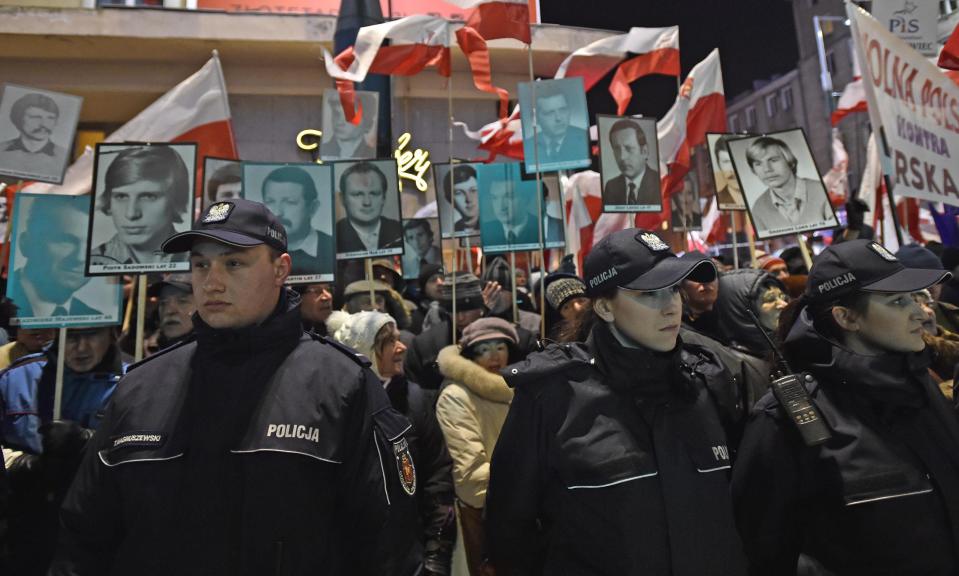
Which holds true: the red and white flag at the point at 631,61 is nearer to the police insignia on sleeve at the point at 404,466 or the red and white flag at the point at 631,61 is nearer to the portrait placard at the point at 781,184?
the portrait placard at the point at 781,184

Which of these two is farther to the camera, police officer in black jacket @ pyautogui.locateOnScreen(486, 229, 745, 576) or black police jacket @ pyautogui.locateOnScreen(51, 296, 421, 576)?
police officer in black jacket @ pyautogui.locateOnScreen(486, 229, 745, 576)

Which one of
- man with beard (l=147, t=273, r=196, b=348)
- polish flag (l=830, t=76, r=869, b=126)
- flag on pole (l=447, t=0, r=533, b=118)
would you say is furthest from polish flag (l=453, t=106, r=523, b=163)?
man with beard (l=147, t=273, r=196, b=348)

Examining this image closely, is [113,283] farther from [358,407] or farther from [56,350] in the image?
[358,407]

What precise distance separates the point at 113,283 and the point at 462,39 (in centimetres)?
360

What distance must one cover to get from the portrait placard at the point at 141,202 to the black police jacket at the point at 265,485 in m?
2.11

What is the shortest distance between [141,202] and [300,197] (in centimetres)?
115

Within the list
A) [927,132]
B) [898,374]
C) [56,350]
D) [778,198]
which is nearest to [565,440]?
[898,374]

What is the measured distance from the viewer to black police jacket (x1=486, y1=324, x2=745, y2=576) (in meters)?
2.02

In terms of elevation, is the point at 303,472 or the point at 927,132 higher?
the point at 927,132

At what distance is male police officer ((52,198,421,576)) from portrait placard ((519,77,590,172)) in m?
4.29

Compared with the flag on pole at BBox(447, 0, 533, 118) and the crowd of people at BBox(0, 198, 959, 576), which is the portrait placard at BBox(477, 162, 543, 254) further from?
the crowd of people at BBox(0, 198, 959, 576)

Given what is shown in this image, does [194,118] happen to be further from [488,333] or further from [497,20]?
[488,333]

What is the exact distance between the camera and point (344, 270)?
840cm

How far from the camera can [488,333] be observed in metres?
3.85
